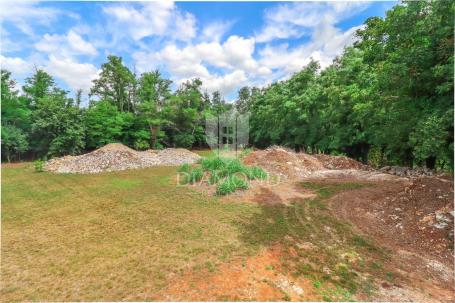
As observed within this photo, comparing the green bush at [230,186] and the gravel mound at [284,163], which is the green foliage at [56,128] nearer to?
the gravel mound at [284,163]

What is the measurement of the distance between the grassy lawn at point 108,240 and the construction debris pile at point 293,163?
18.5ft

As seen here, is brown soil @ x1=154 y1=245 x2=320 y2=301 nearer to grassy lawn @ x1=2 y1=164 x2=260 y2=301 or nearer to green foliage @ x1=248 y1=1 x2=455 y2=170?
grassy lawn @ x1=2 y1=164 x2=260 y2=301

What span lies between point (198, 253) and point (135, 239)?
1.68 meters

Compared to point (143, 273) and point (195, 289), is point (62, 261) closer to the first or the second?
point (143, 273)

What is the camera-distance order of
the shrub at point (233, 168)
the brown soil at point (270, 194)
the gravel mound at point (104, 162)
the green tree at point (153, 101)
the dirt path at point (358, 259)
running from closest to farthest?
the dirt path at point (358, 259)
the brown soil at point (270, 194)
the shrub at point (233, 168)
the gravel mound at point (104, 162)
the green tree at point (153, 101)

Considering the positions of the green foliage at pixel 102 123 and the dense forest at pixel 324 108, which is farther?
the green foliage at pixel 102 123

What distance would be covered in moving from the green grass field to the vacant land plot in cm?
2

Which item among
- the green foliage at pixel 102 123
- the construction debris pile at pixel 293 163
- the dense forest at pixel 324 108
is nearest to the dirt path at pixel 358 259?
the dense forest at pixel 324 108

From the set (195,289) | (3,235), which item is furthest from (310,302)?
(3,235)

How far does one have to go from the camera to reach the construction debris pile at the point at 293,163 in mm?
12930

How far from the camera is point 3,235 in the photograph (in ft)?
19.1

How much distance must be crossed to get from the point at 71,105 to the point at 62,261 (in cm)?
2398

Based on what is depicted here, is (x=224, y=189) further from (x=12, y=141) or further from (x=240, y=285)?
(x=12, y=141)

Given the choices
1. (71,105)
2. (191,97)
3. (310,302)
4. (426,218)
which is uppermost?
(191,97)
